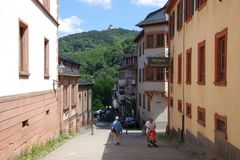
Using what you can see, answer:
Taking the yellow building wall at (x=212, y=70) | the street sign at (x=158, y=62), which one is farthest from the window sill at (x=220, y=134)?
the street sign at (x=158, y=62)

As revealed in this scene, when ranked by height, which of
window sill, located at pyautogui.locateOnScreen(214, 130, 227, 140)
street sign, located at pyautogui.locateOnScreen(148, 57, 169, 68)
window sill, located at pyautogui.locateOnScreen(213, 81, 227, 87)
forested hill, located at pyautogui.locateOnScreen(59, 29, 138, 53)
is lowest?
window sill, located at pyautogui.locateOnScreen(214, 130, 227, 140)

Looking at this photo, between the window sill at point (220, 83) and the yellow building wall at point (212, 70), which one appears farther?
the window sill at point (220, 83)

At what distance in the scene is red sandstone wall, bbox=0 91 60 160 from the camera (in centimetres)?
1379

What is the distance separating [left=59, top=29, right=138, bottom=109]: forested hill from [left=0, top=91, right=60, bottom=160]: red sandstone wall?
3040 inches

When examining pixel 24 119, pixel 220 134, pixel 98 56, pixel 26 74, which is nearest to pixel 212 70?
pixel 220 134

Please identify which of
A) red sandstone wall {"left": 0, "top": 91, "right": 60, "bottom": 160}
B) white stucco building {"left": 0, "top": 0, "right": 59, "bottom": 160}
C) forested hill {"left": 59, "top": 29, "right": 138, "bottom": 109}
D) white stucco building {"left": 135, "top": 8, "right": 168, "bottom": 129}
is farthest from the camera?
forested hill {"left": 59, "top": 29, "right": 138, "bottom": 109}

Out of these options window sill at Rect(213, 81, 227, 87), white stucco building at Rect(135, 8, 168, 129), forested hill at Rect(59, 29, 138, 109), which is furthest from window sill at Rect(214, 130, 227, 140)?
forested hill at Rect(59, 29, 138, 109)

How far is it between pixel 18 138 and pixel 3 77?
2.74 m

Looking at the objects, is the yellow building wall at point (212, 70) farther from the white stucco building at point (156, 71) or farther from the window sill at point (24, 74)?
the white stucco building at point (156, 71)

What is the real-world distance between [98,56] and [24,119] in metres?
128

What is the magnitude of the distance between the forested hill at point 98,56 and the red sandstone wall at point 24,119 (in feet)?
253

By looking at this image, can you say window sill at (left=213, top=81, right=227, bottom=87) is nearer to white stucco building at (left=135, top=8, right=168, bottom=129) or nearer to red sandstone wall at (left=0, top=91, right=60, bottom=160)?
red sandstone wall at (left=0, top=91, right=60, bottom=160)

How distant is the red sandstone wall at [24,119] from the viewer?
45.2 ft

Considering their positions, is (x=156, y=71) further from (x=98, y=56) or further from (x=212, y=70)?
(x=98, y=56)
